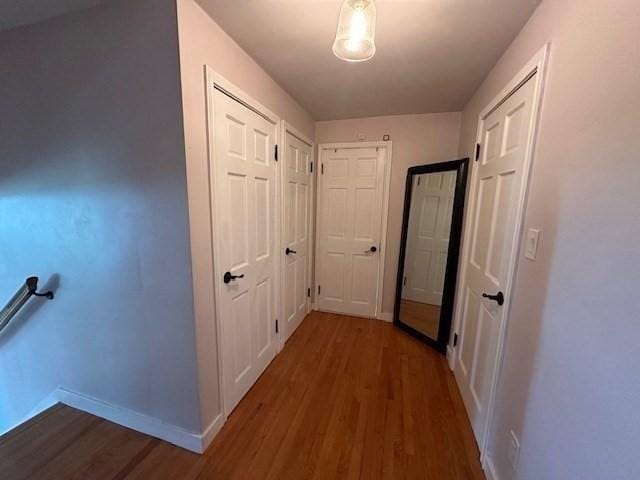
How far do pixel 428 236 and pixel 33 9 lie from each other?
9.67 ft

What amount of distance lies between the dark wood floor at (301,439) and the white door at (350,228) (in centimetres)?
107

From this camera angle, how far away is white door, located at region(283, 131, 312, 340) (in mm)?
2326

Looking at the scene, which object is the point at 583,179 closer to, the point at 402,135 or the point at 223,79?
the point at 223,79

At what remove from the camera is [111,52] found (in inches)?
46.6

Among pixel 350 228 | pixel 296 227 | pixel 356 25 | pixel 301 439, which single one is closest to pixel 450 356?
pixel 301 439

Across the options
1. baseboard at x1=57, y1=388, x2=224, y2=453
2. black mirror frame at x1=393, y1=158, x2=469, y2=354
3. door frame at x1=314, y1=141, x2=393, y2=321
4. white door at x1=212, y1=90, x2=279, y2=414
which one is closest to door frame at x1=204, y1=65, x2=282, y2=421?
white door at x1=212, y1=90, x2=279, y2=414

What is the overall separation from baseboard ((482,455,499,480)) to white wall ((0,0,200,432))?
154cm

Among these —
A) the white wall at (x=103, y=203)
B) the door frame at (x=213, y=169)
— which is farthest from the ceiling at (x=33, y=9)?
the door frame at (x=213, y=169)

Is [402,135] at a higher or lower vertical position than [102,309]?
higher

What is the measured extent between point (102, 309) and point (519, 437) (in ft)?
7.11

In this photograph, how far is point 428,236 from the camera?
8.23 feet

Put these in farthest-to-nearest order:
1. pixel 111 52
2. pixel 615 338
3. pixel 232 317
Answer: pixel 232 317 → pixel 111 52 → pixel 615 338

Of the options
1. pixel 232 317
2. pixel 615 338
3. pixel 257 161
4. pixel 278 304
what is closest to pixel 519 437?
pixel 615 338

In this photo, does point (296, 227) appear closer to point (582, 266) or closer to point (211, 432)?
point (211, 432)
